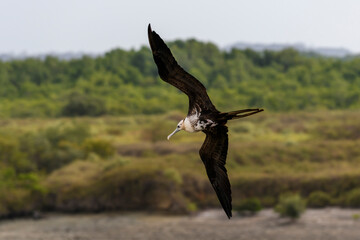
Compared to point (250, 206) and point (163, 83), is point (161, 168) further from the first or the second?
point (163, 83)

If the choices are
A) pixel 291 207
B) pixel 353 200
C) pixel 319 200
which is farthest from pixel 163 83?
pixel 291 207

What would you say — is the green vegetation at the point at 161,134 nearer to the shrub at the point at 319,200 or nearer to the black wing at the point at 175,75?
the shrub at the point at 319,200

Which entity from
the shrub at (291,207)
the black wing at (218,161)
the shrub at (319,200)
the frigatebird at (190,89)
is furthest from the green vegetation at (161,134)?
the frigatebird at (190,89)

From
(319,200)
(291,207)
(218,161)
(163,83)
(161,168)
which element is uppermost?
(163,83)

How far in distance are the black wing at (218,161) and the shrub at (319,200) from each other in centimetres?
3403

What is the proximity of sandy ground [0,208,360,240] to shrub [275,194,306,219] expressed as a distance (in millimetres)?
402

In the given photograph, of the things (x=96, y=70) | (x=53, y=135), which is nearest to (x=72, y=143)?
(x=53, y=135)

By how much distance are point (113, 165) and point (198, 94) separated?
132 feet

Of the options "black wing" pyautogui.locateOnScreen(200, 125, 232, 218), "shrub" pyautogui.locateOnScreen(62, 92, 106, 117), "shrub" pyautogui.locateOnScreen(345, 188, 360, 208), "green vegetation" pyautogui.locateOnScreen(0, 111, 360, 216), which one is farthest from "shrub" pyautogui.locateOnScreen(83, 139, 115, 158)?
"black wing" pyautogui.locateOnScreen(200, 125, 232, 218)

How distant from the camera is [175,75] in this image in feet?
44.8

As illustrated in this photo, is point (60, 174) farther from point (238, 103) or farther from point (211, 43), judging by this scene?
point (211, 43)

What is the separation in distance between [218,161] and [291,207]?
103 feet

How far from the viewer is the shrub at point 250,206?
155 ft

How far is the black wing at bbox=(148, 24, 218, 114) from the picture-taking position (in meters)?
13.6
